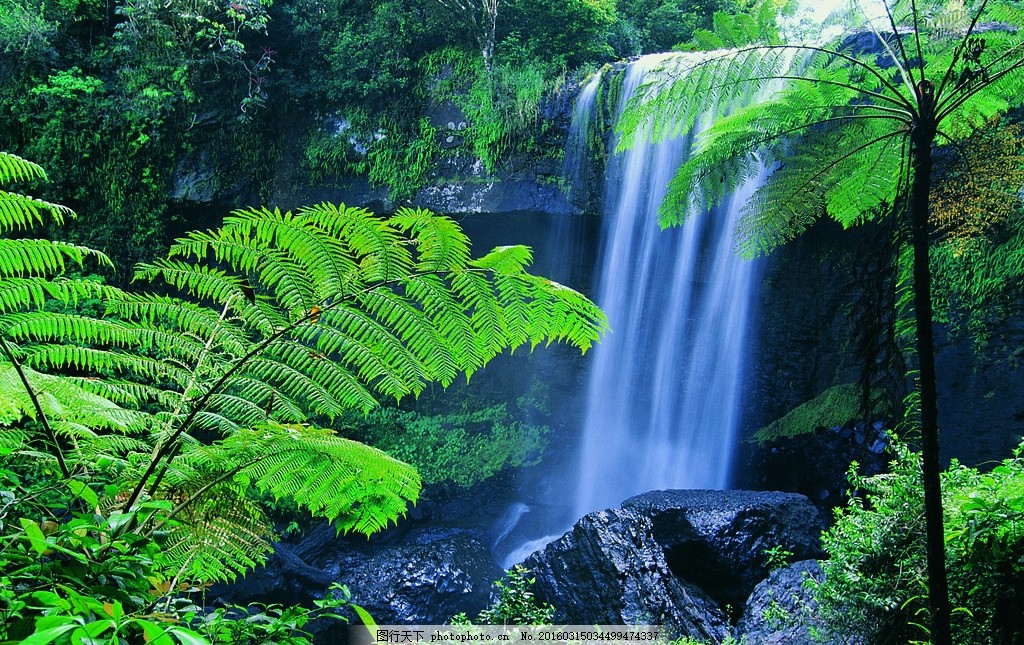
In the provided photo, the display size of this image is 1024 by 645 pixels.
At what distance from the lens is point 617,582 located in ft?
14.8

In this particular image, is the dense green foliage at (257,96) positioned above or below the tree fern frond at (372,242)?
above

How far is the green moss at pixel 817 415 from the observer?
25.2ft

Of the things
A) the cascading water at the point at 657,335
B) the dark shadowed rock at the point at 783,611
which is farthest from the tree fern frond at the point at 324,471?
the cascading water at the point at 657,335

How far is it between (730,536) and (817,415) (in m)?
3.18

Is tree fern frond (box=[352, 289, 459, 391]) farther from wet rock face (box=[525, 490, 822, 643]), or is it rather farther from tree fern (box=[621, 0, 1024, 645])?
wet rock face (box=[525, 490, 822, 643])

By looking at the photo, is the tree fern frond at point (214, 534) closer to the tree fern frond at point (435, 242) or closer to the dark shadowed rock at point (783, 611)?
the tree fern frond at point (435, 242)

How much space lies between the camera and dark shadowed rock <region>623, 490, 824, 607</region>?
559cm

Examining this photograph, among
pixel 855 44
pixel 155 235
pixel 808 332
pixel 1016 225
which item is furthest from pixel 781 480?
pixel 155 235

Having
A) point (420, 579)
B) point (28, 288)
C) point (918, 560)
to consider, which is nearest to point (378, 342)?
point (28, 288)

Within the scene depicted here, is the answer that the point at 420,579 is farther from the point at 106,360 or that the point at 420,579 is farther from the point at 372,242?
the point at 372,242

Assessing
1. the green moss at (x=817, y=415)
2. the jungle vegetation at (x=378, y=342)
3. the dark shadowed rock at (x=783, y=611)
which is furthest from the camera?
the green moss at (x=817, y=415)

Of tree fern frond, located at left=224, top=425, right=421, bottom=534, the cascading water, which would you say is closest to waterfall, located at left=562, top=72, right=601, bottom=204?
the cascading water

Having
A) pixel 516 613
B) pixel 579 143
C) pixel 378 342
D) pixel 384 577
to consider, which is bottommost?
pixel 516 613

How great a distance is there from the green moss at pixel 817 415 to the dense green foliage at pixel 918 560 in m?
4.92
